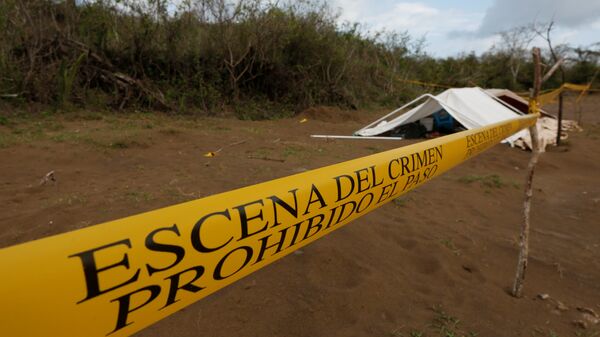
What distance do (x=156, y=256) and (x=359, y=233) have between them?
7.01 feet

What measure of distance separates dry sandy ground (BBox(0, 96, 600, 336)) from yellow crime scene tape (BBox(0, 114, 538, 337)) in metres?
0.97

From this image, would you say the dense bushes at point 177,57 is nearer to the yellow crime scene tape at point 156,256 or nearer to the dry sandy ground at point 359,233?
the dry sandy ground at point 359,233

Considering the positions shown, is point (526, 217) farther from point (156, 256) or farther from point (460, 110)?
point (460, 110)

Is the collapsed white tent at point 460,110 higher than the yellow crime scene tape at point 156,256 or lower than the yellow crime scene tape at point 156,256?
higher

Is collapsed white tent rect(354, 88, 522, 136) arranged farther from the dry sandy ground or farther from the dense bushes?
the dense bushes

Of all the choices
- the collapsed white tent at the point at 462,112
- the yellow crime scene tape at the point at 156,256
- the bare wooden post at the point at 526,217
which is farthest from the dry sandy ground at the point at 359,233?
the collapsed white tent at the point at 462,112

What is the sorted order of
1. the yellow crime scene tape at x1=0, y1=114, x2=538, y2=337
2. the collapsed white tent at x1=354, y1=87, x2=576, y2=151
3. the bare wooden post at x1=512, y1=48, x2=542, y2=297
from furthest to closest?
the collapsed white tent at x1=354, y1=87, x2=576, y2=151 → the bare wooden post at x1=512, y1=48, x2=542, y2=297 → the yellow crime scene tape at x1=0, y1=114, x2=538, y2=337

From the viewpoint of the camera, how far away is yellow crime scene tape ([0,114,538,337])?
49cm

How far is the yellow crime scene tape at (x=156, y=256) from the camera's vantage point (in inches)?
19.1

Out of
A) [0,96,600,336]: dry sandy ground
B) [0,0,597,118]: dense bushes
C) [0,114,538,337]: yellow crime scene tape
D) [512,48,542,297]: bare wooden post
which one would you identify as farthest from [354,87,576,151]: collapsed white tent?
[0,114,538,337]: yellow crime scene tape

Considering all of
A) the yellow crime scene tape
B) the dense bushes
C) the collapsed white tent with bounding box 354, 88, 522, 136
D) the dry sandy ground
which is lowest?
the dry sandy ground

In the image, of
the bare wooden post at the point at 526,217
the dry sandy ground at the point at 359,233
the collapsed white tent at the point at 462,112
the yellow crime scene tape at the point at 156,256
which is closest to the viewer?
the yellow crime scene tape at the point at 156,256

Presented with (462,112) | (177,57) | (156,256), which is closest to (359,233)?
(156,256)

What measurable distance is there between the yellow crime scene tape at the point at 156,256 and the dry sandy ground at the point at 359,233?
968mm
